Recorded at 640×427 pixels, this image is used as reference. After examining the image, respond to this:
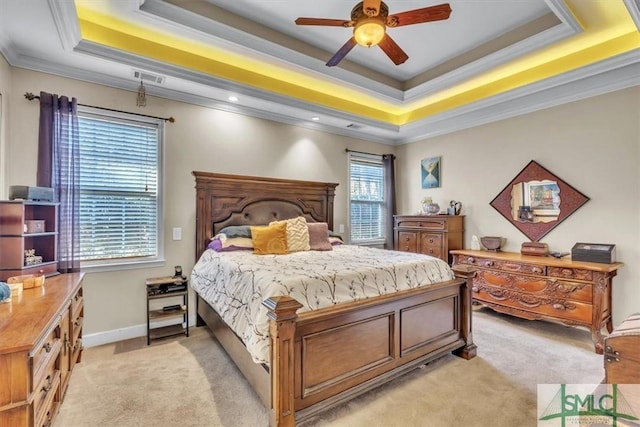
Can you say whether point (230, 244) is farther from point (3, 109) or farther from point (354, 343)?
point (3, 109)

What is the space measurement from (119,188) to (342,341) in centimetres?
281

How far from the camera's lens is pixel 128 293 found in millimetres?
3193

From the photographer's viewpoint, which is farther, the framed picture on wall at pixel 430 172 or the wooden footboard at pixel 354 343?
the framed picture on wall at pixel 430 172

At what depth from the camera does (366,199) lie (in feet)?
17.5

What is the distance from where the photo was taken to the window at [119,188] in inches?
118

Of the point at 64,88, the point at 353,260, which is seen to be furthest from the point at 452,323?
the point at 64,88

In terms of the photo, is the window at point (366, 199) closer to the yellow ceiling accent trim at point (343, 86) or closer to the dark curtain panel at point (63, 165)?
the yellow ceiling accent trim at point (343, 86)

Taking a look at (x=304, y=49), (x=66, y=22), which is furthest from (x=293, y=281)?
(x=304, y=49)

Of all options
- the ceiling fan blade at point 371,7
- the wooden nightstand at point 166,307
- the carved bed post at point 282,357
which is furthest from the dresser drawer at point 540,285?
the wooden nightstand at point 166,307


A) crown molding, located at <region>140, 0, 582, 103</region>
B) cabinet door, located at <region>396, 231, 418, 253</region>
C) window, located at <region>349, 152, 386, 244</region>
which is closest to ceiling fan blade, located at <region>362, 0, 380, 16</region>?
crown molding, located at <region>140, 0, 582, 103</region>

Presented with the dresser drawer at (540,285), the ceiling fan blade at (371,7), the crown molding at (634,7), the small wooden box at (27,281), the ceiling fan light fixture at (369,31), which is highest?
the crown molding at (634,7)

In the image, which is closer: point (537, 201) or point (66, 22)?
point (66, 22)

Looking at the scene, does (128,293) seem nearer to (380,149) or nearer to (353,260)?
(353,260)

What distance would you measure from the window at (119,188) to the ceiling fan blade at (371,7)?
252 cm
